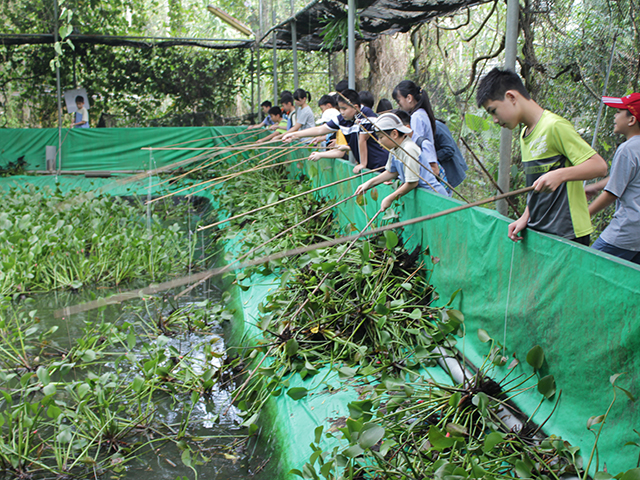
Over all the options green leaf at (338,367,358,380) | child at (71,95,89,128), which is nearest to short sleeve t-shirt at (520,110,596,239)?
green leaf at (338,367,358,380)

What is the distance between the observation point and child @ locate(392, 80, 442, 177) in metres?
3.74

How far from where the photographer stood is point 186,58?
15.8m

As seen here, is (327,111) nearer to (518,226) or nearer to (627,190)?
(627,190)

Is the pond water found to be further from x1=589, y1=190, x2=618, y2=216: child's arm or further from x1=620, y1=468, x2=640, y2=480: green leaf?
x1=589, y1=190, x2=618, y2=216: child's arm

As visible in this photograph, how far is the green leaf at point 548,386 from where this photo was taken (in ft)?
6.24

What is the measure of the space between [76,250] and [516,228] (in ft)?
14.8

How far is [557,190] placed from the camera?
2230 mm

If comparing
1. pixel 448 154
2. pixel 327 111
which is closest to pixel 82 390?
pixel 448 154

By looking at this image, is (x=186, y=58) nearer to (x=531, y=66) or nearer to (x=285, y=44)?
(x=285, y=44)

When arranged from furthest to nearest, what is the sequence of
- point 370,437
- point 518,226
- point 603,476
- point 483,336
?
point 483,336 < point 518,226 < point 370,437 < point 603,476

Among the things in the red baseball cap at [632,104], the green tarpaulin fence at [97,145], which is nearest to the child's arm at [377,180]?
the red baseball cap at [632,104]

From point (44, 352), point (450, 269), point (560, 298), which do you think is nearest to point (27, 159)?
point (44, 352)

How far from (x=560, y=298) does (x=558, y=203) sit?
0.46 metres

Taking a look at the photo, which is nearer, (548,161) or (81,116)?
(548,161)
